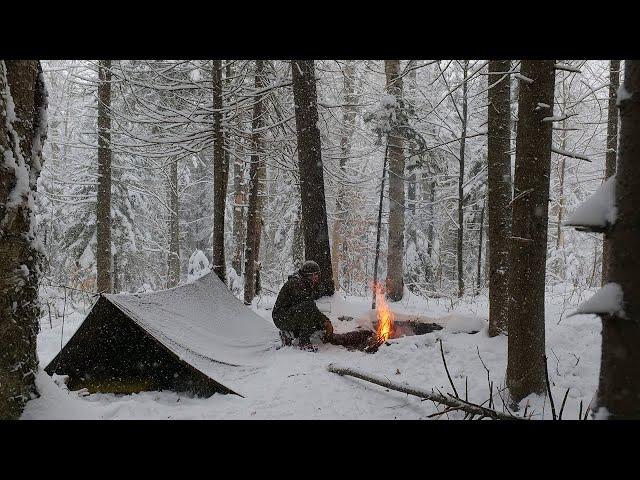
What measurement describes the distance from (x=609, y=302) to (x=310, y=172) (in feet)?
23.8

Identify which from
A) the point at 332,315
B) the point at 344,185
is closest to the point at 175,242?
the point at 344,185

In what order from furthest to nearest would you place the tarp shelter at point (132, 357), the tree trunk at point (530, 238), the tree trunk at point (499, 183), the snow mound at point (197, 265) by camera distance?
the snow mound at point (197, 265) → the tree trunk at point (499, 183) → the tarp shelter at point (132, 357) → the tree trunk at point (530, 238)

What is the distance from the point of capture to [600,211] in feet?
4.73

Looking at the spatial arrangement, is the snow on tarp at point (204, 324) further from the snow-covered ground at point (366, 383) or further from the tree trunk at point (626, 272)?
the tree trunk at point (626, 272)

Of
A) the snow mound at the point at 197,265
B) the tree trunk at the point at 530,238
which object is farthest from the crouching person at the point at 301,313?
the snow mound at the point at 197,265

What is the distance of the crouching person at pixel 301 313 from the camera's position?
6230 mm

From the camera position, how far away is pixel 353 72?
16828 mm

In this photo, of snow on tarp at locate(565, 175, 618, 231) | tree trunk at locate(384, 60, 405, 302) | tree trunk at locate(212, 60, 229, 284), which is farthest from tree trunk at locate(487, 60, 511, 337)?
tree trunk at locate(384, 60, 405, 302)

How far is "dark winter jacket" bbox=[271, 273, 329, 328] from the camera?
248 inches
